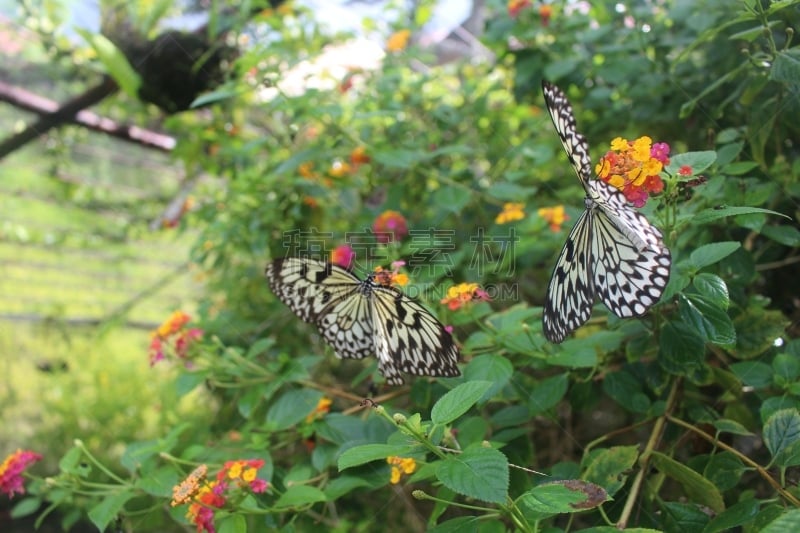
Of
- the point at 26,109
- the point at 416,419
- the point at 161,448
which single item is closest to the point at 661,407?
the point at 416,419

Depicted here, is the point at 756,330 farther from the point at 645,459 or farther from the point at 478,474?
the point at 478,474

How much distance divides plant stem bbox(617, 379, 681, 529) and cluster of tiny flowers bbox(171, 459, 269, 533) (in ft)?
1.86

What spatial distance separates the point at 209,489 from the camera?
0.97 m

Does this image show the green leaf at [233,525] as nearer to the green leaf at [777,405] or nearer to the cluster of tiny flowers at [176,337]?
the cluster of tiny flowers at [176,337]

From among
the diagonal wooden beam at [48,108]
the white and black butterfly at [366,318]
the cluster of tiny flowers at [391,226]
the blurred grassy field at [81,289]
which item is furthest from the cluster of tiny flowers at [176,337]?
the blurred grassy field at [81,289]

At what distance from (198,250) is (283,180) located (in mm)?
418

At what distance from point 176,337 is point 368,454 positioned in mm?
741

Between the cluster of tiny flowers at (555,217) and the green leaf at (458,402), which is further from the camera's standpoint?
the cluster of tiny flowers at (555,217)

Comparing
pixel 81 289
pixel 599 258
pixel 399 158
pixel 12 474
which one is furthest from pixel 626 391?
pixel 81 289

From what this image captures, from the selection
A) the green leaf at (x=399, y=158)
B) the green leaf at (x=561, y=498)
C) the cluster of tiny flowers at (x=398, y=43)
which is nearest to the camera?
the green leaf at (x=561, y=498)

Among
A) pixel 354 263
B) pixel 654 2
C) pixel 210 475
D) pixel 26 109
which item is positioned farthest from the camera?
pixel 26 109

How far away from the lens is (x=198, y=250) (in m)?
2.15

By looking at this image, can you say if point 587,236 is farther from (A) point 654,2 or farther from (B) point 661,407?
(A) point 654,2

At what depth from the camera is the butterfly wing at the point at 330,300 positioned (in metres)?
1.30
